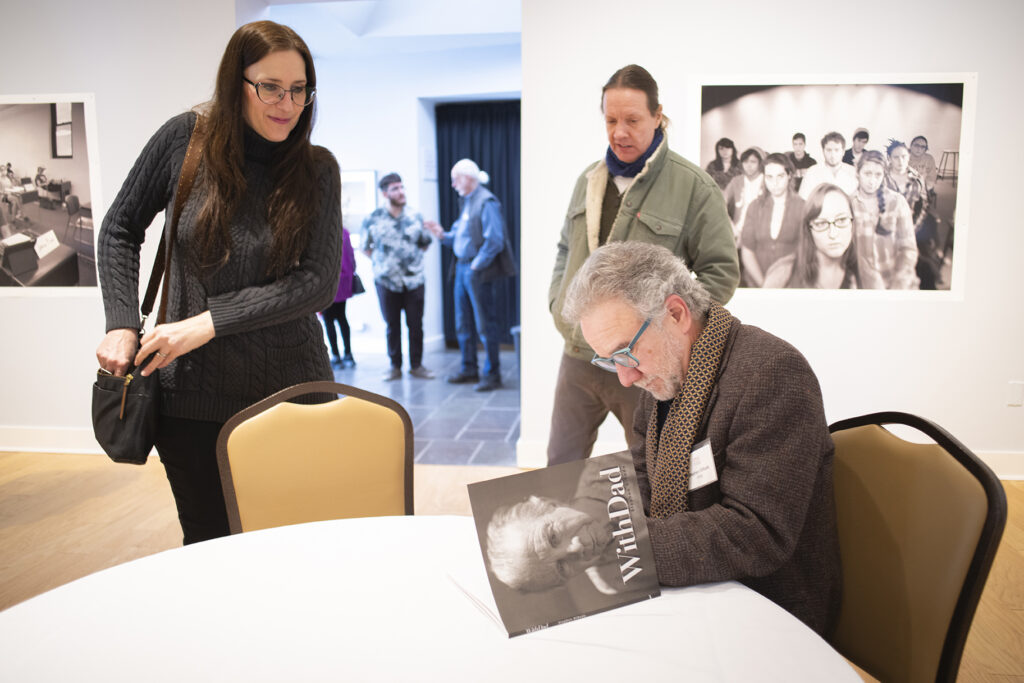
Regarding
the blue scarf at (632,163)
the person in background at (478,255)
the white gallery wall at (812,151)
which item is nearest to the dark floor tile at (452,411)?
the person in background at (478,255)

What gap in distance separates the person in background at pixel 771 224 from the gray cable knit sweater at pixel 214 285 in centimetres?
260

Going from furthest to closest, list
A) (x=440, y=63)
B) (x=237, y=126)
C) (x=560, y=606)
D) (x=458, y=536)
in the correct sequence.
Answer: (x=440, y=63)
(x=237, y=126)
(x=458, y=536)
(x=560, y=606)

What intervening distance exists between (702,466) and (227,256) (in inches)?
47.3

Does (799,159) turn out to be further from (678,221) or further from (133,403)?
(133,403)

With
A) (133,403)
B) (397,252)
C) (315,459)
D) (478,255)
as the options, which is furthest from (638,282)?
(397,252)

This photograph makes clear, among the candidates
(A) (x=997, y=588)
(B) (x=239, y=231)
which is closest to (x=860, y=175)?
(A) (x=997, y=588)

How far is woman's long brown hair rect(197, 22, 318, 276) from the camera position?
1.67m

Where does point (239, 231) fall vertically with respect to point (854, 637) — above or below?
above

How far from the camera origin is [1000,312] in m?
3.70

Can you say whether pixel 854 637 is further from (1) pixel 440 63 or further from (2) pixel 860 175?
(1) pixel 440 63

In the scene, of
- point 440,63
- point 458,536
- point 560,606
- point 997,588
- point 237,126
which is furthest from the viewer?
point 440,63

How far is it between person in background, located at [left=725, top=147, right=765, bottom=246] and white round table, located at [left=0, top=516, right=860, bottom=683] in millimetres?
2941

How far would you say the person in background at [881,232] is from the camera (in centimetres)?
365

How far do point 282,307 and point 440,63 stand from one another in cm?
642
